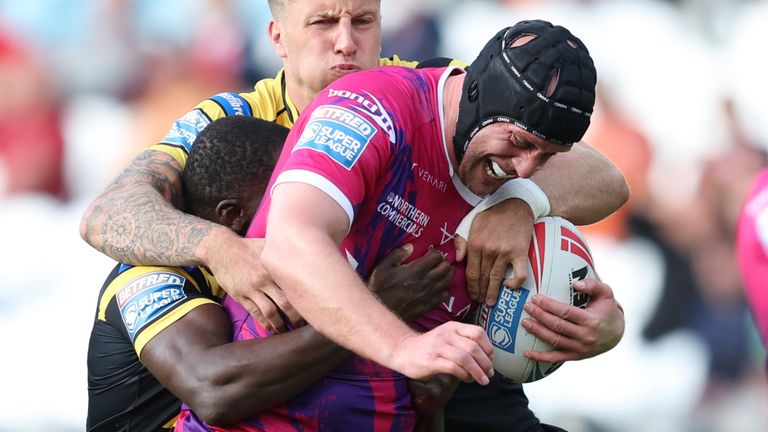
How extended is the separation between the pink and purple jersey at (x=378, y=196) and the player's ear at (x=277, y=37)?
1476 mm

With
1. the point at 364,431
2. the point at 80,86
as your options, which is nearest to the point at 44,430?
the point at 80,86

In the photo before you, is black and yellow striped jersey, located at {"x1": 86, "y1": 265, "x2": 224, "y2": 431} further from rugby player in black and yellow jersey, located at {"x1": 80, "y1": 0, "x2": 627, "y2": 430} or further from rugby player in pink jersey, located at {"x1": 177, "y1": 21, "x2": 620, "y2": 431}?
rugby player in pink jersey, located at {"x1": 177, "y1": 21, "x2": 620, "y2": 431}

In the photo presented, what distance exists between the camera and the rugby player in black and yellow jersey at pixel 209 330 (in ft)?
12.1

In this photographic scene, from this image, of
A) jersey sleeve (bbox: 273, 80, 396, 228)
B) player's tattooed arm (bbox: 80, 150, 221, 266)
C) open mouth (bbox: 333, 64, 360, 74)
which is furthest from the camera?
open mouth (bbox: 333, 64, 360, 74)

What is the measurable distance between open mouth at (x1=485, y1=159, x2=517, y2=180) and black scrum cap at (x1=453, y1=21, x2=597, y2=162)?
0.13 metres

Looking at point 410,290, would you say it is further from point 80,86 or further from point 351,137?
point 80,86

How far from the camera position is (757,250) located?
315 centimetres

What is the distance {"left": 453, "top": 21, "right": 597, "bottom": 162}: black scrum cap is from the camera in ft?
11.5

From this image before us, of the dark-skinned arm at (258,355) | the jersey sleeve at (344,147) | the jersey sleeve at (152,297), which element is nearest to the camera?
the jersey sleeve at (344,147)

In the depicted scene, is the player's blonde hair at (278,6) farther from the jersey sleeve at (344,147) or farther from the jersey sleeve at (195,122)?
the jersey sleeve at (344,147)

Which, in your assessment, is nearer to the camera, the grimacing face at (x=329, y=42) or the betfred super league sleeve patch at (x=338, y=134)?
the betfred super league sleeve patch at (x=338, y=134)

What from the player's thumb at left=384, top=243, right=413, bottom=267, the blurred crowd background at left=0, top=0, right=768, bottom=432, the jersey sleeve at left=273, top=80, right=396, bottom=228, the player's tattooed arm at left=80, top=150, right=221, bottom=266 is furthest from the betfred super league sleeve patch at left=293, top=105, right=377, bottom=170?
the blurred crowd background at left=0, top=0, right=768, bottom=432

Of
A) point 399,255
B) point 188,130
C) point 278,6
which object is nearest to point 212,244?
point 399,255

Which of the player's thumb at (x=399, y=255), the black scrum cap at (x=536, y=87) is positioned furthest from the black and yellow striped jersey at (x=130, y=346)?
the black scrum cap at (x=536, y=87)
